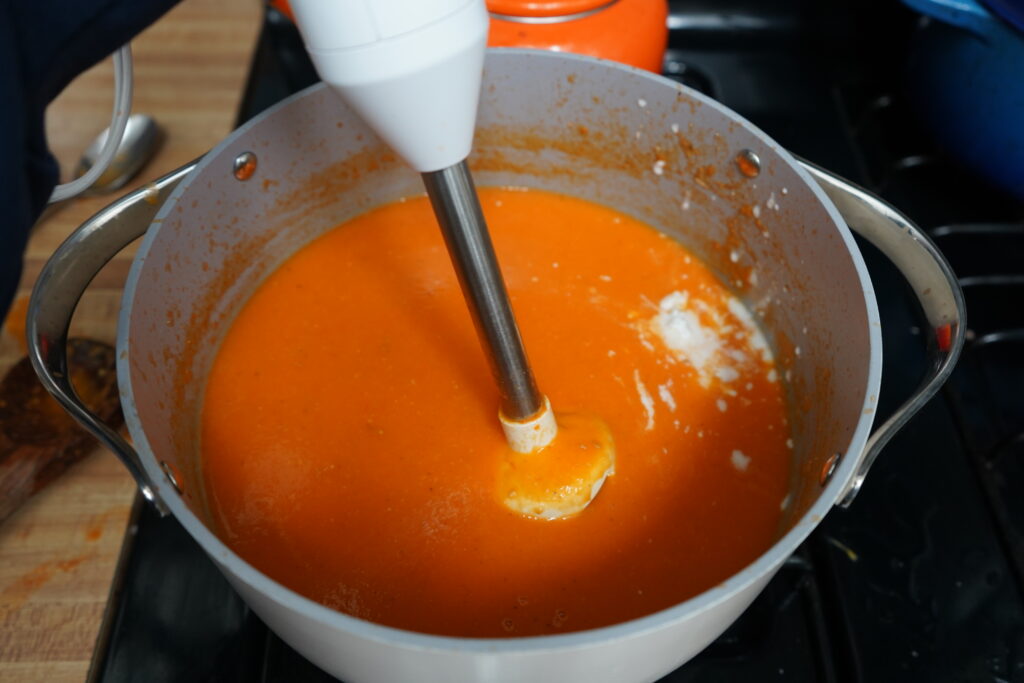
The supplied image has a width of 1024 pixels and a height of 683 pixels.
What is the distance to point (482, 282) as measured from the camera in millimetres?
588

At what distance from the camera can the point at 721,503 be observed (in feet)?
2.54

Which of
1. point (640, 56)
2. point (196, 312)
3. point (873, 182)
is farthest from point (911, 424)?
point (196, 312)

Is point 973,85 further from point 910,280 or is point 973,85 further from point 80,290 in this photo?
point 80,290

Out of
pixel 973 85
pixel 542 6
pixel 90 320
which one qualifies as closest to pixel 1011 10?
pixel 973 85

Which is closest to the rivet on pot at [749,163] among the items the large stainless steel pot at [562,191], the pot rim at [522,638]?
the large stainless steel pot at [562,191]

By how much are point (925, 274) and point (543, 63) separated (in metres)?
0.43

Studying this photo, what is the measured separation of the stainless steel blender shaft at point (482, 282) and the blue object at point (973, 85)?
25.0 inches

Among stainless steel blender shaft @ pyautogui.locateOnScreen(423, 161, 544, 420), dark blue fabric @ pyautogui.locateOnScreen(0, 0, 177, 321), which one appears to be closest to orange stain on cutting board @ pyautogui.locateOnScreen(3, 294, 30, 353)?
dark blue fabric @ pyautogui.locateOnScreen(0, 0, 177, 321)

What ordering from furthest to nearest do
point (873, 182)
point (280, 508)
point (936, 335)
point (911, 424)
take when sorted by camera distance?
point (873, 182) < point (911, 424) < point (280, 508) < point (936, 335)

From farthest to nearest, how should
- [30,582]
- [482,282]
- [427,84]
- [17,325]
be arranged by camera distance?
[17,325]
[30,582]
[482,282]
[427,84]

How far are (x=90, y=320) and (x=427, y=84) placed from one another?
0.67 meters

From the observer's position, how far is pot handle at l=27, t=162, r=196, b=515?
0.57 m

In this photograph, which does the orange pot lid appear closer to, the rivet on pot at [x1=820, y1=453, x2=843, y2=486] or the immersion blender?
the immersion blender

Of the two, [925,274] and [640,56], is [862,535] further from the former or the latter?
[640,56]
